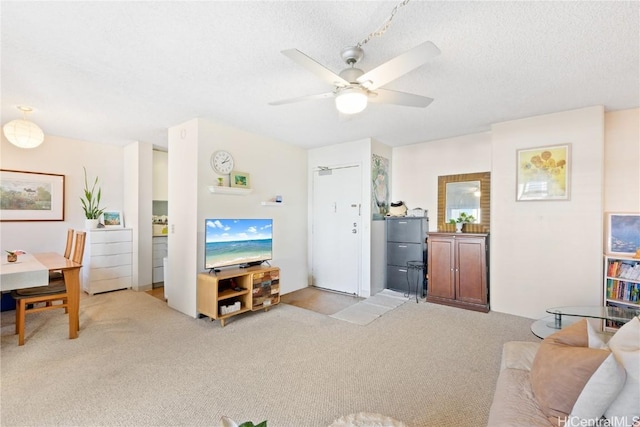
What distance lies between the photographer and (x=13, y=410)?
1770 mm

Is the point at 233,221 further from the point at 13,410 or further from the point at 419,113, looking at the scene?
the point at 419,113

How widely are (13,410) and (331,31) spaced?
10.1 ft

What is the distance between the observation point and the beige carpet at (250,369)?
1781 millimetres

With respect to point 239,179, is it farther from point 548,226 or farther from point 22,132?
point 548,226

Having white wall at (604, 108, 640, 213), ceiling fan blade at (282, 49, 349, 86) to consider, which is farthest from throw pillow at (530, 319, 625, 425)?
white wall at (604, 108, 640, 213)

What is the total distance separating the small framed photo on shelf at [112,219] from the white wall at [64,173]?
11 cm

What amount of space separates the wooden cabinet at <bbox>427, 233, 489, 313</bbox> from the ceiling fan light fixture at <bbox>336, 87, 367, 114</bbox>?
271cm

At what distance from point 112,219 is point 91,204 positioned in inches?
14.3

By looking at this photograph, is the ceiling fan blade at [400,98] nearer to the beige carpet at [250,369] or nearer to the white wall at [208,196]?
the beige carpet at [250,369]

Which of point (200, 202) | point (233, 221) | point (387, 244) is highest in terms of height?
point (200, 202)

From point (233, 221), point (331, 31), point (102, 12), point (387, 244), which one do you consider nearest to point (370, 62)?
point (331, 31)

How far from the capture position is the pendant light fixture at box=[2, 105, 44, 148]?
293cm

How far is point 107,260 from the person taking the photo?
4371mm

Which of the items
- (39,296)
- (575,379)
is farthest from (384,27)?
(39,296)
